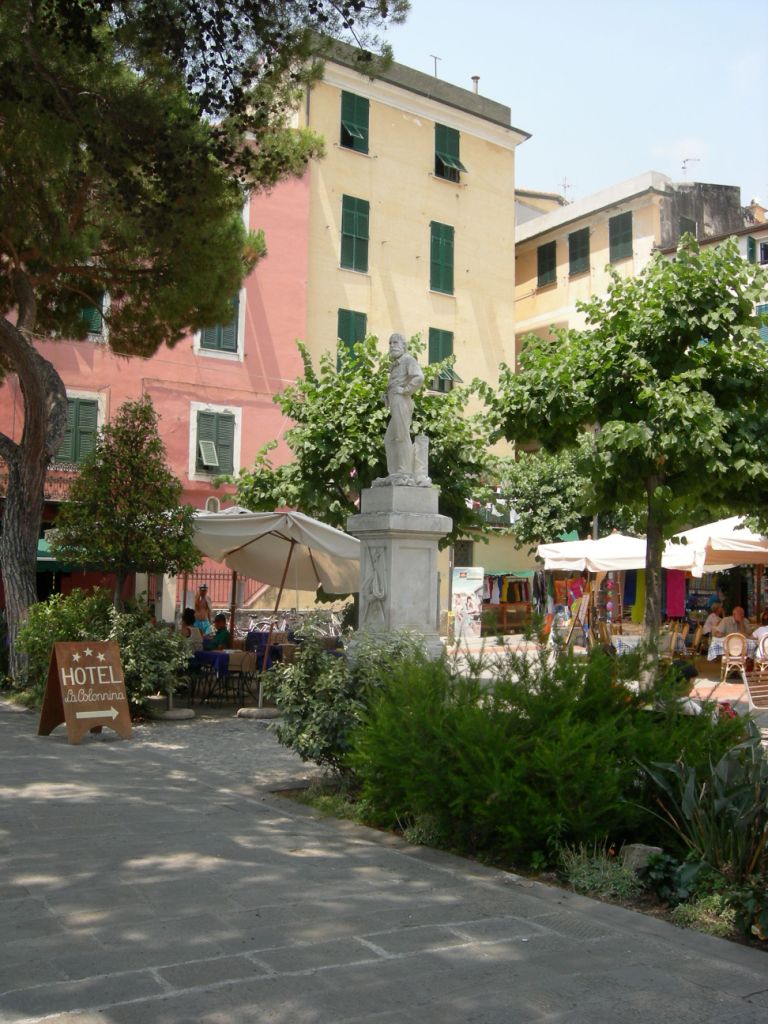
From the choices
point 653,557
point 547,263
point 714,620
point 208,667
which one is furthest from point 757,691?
point 547,263

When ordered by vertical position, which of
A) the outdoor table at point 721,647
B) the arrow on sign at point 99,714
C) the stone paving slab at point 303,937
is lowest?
the stone paving slab at point 303,937

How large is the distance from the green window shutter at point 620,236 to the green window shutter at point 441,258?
5.96 meters

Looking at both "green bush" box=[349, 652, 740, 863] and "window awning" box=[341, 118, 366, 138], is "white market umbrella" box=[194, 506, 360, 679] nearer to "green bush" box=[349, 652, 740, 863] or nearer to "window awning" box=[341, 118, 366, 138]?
"green bush" box=[349, 652, 740, 863]

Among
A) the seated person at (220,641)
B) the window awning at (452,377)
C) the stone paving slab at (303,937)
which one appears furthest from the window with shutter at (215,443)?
the stone paving slab at (303,937)

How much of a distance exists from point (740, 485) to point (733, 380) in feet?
3.68

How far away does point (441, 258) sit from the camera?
28.3 metres

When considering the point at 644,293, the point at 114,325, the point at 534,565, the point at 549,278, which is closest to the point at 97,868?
the point at 644,293

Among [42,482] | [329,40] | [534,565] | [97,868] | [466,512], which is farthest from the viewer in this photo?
[534,565]

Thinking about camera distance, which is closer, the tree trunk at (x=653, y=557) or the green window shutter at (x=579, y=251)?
the tree trunk at (x=653, y=557)

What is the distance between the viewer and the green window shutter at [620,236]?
103 ft

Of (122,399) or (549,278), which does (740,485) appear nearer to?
(122,399)

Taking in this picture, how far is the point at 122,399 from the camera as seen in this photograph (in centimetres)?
2283

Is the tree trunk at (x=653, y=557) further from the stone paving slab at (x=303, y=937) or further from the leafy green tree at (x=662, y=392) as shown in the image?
the stone paving slab at (x=303, y=937)

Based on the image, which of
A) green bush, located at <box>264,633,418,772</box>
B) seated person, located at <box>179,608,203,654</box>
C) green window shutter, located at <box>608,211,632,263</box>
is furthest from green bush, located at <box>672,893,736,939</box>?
green window shutter, located at <box>608,211,632,263</box>
